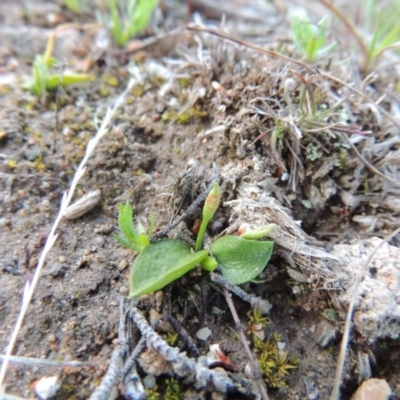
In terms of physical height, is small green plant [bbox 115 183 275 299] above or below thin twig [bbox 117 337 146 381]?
above

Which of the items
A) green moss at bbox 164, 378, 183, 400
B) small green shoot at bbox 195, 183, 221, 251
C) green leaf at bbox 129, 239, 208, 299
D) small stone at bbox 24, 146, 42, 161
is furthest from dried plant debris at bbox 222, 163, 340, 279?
small stone at bbox 24, 146, 42, 161

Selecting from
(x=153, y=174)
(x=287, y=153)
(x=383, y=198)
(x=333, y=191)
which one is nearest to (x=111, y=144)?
(x=153, y=174)

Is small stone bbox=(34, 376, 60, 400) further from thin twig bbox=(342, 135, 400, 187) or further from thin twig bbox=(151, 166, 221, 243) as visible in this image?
thin twig bbox=(342, 135, 400, 187)

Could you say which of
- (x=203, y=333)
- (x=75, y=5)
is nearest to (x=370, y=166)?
(x=203, y=333)

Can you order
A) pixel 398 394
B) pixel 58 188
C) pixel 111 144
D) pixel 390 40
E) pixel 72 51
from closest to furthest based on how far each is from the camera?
1. pixel 398 394
2. pixel 58 188
3. pixel 111 144
4. pixel 390 40
5. pixel 72 51

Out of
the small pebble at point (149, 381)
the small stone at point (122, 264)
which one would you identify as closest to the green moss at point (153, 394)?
the small pebble at point (149, 381)

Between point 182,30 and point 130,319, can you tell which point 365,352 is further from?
point 182,30
